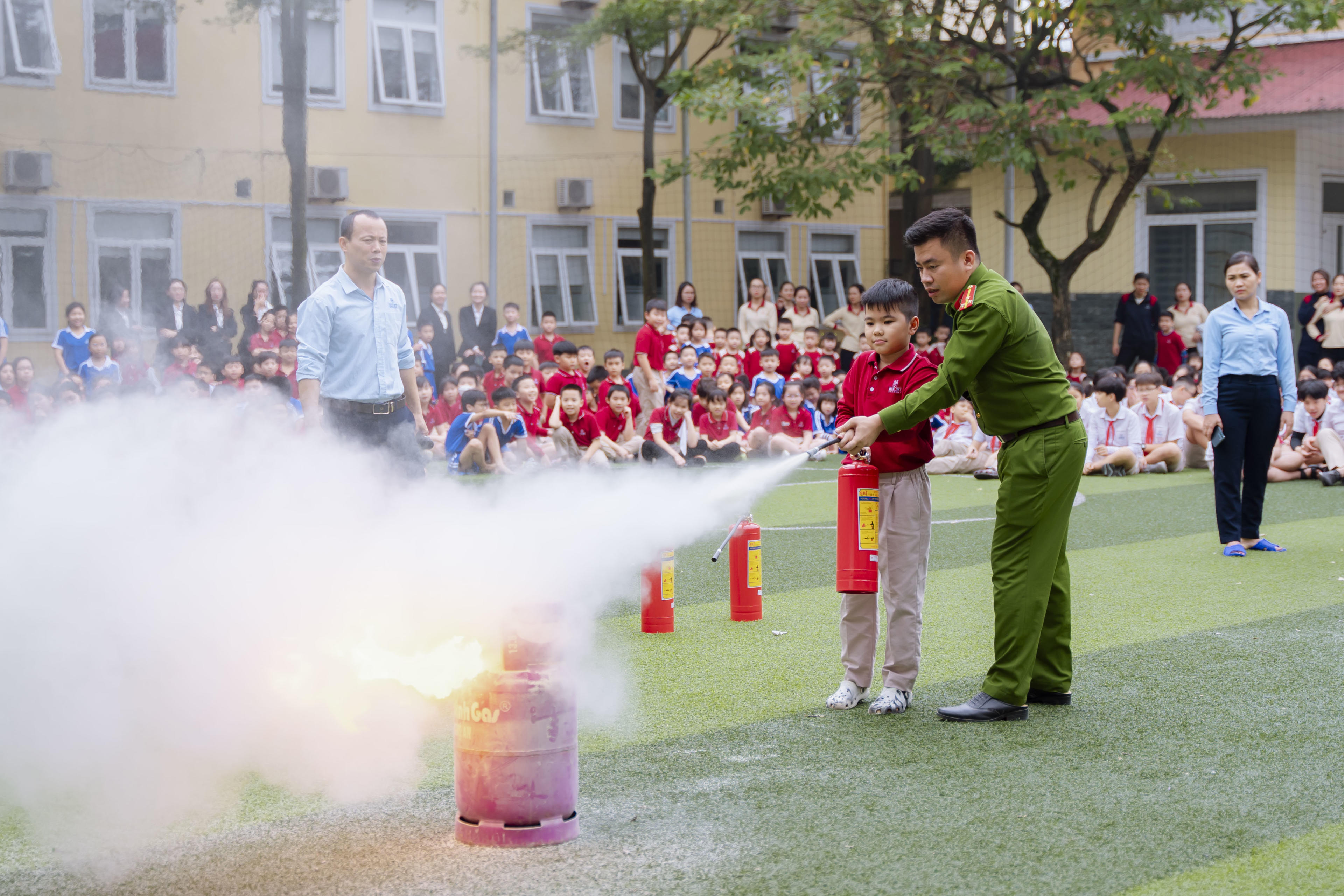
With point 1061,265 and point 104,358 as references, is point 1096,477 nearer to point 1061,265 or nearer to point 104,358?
point 1061,265

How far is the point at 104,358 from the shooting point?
1399 centimetres

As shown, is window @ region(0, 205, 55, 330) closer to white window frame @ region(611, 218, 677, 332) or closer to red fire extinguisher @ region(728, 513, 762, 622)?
white window frame @ region(611, 218, 677, 332)

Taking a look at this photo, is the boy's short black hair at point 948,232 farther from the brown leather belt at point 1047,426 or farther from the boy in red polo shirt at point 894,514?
the brown leather belt at point 1047,426

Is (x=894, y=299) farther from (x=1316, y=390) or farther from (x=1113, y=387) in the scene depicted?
(x=1113, y=387)

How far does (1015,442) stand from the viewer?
544cm

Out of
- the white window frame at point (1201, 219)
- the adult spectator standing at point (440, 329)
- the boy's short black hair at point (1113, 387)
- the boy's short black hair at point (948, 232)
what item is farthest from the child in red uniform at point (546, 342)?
the boy's short black hair at point (948, 232)

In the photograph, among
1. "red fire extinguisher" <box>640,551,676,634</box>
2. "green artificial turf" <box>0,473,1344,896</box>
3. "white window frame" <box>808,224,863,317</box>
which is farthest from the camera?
"white window frame" <box>808,224,863,317</box>

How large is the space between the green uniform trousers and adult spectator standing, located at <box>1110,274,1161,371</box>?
16.0 meters

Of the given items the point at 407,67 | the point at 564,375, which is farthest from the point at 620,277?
the point at 564,375

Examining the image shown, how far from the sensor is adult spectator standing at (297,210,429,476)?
23.0 feet

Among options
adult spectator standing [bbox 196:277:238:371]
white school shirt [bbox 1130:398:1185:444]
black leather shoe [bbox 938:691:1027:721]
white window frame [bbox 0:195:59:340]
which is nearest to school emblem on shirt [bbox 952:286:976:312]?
black leather shoe [bbox 938:691:1027:721]

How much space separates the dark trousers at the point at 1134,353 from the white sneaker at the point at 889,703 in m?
16.4

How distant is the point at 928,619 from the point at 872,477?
2277 mm

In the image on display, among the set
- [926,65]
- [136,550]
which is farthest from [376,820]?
[926,65]
